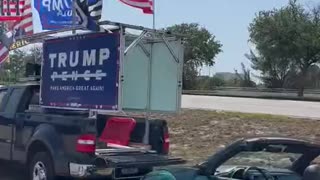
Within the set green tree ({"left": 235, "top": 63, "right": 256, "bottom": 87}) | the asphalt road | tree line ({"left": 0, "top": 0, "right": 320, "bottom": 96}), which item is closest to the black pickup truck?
the asphalt road

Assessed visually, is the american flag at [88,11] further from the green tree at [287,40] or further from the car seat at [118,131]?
the green tree at [287,40]

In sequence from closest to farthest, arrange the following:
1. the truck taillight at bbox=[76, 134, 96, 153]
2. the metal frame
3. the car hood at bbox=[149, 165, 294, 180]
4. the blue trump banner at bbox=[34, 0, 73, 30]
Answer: the car hood at bbox=[149, 165, 294, 180]
the truck taillight at bbox=[76, 134, 96, 153]
the metal frame
the blue trump banner at bbox=[34, 0, 73, 30]

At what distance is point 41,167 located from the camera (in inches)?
349

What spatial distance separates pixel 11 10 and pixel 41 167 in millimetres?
9563

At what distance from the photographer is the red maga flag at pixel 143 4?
464 inches

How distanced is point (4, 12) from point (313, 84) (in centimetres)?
5501

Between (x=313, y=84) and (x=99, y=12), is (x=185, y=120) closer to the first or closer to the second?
(x=99, y=12)

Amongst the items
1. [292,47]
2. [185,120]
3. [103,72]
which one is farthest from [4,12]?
[292,47]

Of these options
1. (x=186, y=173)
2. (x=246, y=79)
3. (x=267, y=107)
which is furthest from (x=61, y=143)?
(x=246, y=79)

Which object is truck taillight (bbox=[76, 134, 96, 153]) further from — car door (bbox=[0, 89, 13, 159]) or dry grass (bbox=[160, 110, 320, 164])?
dry grass (bbox=[160, 110, 320, 164])

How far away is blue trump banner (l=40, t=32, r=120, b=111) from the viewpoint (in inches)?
343

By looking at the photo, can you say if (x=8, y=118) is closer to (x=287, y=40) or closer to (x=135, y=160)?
(x=135, y=160)

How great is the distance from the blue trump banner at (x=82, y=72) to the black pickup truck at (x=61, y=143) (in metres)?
0.26

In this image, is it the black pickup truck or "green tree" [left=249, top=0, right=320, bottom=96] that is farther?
"green tree" [left=249, top=0, right=320, bottom=96]
